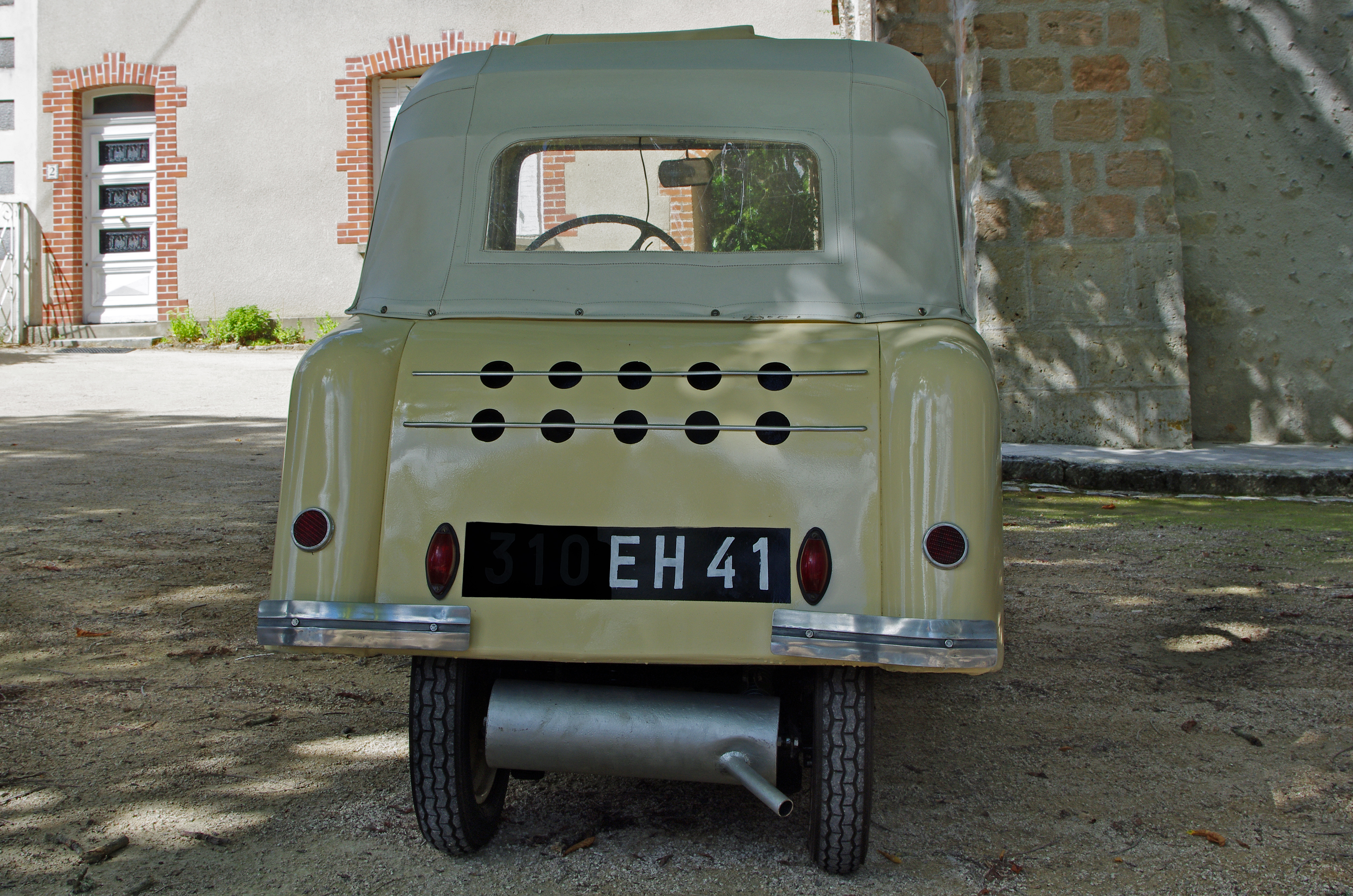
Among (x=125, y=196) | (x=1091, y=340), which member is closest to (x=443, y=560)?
(x=1091, y=340)

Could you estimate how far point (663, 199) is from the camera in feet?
10.6

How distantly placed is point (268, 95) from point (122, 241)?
122 inches

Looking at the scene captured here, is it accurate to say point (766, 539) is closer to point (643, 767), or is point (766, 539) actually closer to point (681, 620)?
point (681, 620)

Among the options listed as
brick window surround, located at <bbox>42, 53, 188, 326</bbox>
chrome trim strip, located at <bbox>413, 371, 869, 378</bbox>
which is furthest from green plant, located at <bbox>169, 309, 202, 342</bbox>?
chrome trim strip, located at <bbox>413, 371, 869, 378</bbox>

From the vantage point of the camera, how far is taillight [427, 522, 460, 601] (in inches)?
93.7

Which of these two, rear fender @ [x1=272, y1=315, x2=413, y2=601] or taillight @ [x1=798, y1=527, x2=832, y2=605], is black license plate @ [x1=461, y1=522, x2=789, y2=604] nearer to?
taillight @ [x1=798, y1=527, x2=832, y2=605]

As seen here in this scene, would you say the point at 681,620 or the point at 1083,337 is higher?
the point at 1083,337

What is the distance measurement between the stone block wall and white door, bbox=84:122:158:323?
1252cm

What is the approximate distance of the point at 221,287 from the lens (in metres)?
15.1

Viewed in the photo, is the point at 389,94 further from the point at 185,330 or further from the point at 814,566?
the point at 814,566

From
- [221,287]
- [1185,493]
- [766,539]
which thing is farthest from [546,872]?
[221,287]

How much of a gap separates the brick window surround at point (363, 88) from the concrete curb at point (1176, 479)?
10.4 meters

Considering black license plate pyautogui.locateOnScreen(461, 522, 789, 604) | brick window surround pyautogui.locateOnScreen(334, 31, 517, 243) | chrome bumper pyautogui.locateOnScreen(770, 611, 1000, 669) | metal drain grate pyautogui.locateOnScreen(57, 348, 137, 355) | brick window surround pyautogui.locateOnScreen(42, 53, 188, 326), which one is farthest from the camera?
brick window surround pyautogui.locateOnScreen(42, 53, 188, 326)

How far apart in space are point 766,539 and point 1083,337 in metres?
6.10
